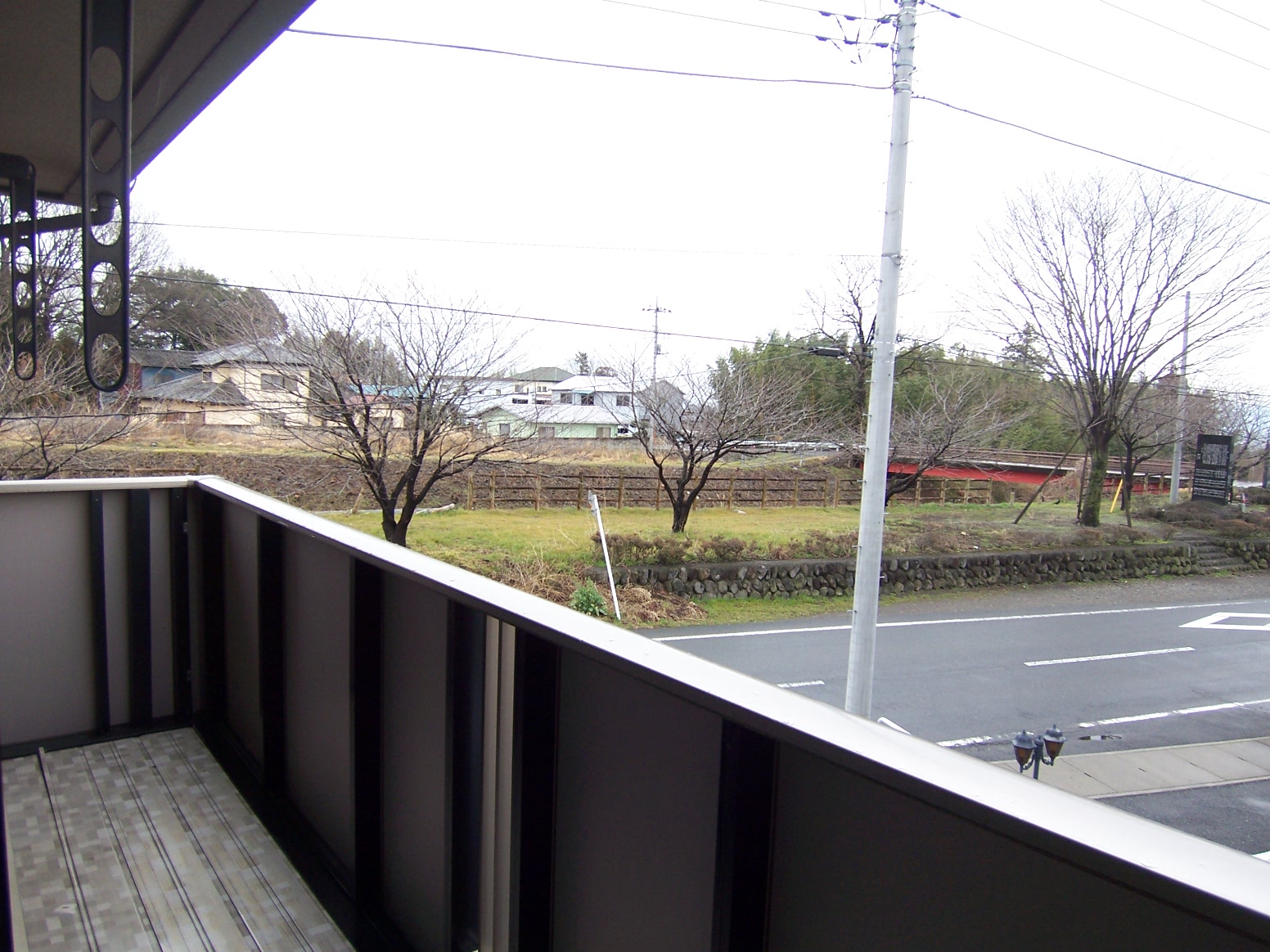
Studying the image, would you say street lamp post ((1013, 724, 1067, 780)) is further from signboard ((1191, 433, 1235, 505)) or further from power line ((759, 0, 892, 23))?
signboard ((1191, 433, 1235, 505))

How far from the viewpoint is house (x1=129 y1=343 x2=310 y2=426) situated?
24.3 feet

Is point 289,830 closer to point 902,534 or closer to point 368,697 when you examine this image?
point 368,697

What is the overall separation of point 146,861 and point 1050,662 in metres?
6.99

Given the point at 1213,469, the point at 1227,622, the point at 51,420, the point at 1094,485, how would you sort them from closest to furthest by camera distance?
the point at 51,420, the point at 1227,622, the point at 1094,485, the point at 1213,469

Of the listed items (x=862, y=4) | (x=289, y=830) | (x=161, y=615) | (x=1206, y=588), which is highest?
(x=862, y=4)

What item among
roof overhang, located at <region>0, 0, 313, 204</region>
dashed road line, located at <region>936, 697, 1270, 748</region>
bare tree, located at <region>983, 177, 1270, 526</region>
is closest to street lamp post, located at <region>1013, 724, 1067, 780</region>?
dashed road line, located at <region>936, 697, 1270, 748</region>

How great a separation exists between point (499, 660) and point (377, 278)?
25.7 feet

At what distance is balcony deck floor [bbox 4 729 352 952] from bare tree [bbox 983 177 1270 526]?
10241 millimetres

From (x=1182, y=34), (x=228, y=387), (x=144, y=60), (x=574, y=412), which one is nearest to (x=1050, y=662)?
(x=1182, y=34)

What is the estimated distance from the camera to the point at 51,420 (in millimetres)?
6984

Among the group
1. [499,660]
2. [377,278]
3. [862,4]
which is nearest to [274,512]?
[499,660]

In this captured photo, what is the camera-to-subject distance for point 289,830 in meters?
1.49

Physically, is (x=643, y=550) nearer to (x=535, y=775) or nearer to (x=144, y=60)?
(x=144, y=60)

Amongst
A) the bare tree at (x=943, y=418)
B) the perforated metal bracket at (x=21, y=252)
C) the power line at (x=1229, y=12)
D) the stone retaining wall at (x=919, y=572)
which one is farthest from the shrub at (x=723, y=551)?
the perforated metal bracket at (x=21, y=252)
